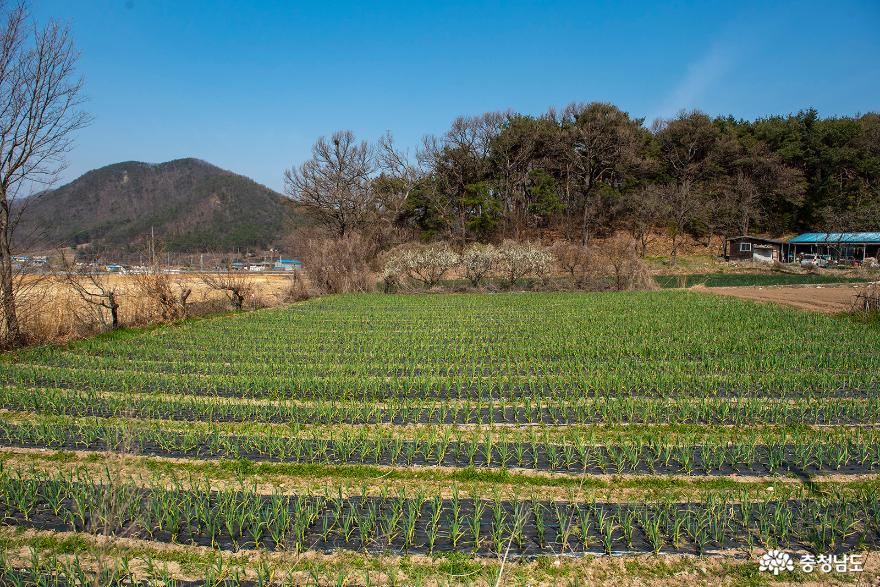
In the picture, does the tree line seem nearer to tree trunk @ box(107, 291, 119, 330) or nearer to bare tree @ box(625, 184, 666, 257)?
bare tree @ box(625, 184, 666, 257)

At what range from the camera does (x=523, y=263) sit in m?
28.6

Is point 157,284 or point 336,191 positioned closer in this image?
point 157,284

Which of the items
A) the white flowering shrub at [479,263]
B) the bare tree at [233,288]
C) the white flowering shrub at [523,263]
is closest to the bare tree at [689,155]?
the white flowering shrub at [523,263]

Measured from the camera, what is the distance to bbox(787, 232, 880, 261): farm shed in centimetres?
4091

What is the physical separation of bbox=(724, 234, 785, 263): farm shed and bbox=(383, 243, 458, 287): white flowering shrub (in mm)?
31101

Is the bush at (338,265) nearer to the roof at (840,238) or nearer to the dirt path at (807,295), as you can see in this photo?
the dirt path at (807,295)

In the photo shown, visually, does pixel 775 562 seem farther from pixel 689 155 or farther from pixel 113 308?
pixel 689 155

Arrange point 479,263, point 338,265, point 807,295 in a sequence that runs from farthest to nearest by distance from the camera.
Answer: point 479,263 < point 338,265 < point 807,295

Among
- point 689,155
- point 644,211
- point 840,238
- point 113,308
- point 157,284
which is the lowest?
point 113,308

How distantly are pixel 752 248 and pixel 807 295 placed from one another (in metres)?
27.1

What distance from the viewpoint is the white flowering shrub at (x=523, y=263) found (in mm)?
28519

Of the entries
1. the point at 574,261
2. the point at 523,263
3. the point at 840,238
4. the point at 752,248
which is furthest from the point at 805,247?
the point at 523,263

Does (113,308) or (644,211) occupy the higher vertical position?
(644,211)

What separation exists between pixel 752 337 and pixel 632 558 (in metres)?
10.4
